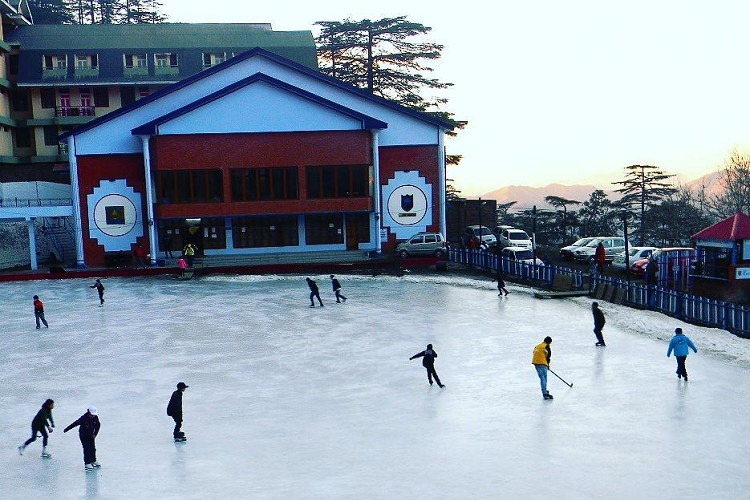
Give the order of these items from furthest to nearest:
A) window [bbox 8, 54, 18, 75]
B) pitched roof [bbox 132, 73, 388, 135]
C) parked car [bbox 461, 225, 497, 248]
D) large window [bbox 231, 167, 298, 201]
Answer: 1. window [bbox 8, 54, 18, 75]
2. parked car [bbox 461, 225, 497, 248]
3. large window [bbox 231, 167, 298, 201]
4. pitched roof [bbox 132, 73, 388, 135]

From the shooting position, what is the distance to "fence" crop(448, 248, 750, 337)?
1026 inches

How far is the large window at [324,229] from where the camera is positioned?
47.3m

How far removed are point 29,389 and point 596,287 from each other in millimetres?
23943

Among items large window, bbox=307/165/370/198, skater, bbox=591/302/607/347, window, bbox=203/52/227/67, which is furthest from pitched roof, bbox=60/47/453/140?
skater, bbox=591/302/607/347

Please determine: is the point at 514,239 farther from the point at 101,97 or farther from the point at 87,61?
the point at 87,61

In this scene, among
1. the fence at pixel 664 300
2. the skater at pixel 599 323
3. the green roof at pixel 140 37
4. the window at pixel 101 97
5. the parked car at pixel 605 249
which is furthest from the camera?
the window at pixel 101 97

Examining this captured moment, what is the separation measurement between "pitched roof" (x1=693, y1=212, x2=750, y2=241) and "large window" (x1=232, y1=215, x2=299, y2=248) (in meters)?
25.4

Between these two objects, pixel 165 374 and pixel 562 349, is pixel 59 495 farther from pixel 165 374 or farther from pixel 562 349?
pixel 562 349

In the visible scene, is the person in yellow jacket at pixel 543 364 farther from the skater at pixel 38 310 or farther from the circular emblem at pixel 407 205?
the circular emblem at pixel 407 205

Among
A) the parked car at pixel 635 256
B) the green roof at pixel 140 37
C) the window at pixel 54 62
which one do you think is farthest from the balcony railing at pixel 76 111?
the parked car at pixel 635 256

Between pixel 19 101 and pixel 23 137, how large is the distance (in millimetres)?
3356

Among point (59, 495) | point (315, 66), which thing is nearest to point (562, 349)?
point (59, 495)

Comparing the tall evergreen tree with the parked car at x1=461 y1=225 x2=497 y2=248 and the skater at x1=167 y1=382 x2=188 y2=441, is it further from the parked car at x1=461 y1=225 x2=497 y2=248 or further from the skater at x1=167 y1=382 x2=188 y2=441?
the skater at x1=167 y1=382 x2=188 y2=441

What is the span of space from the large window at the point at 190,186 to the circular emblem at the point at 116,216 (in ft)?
9.94
